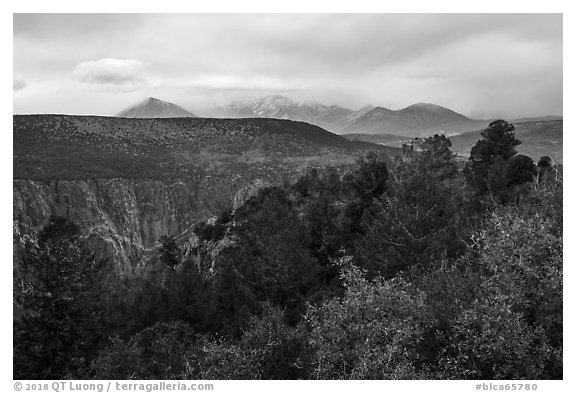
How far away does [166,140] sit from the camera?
8775cm

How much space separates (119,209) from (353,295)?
51.9 m

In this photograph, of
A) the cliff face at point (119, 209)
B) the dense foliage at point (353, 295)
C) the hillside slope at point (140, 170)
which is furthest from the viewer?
the hillside slope at point (140, 170)

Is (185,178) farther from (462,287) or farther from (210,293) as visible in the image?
(462,287)

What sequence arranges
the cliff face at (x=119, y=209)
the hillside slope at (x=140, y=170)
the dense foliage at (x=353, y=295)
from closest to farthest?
the dense foliage at (x=353, y=295) → the cliff face at (x=119, y=209) → the hillside slope at (x=140, y=170)

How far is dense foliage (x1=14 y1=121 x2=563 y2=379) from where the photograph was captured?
419 inches

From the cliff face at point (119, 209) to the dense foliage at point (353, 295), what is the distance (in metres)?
24.0

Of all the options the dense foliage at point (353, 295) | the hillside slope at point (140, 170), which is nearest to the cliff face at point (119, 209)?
the hillside slope at point (140, 170)

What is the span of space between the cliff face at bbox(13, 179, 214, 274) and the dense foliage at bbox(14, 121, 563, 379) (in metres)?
24.0

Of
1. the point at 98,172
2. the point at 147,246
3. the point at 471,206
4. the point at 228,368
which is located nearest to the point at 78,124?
the point at 98,172

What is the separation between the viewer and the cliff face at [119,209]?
161 feet

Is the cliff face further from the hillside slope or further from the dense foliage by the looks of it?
the dense foliage

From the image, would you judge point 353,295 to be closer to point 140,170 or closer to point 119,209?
point 119,209

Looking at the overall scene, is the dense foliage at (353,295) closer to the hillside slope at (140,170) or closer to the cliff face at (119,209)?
the hillside slope at (140,170)
